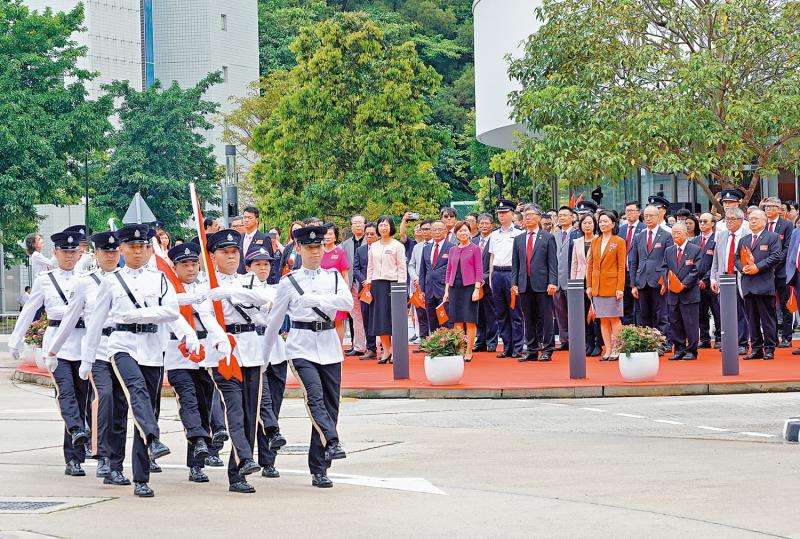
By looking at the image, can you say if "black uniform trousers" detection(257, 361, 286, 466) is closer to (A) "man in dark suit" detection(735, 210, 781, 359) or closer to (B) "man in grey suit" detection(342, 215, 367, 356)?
(B) "man in grey suit" detection(342, 215, 367, 356)

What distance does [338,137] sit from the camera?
43219 millimetres

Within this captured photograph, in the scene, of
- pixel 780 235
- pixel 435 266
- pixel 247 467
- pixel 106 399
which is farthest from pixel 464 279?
pixel 247 467

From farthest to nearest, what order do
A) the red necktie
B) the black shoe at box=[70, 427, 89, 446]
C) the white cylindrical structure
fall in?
the white cylindrical structure
the red necktie
the black shoe at box=[70, 427, 89, 446]

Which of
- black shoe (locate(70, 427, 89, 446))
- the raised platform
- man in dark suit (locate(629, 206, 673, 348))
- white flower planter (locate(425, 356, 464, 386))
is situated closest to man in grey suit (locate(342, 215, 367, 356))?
the raised platform

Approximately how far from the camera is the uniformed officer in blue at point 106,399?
10.5 m

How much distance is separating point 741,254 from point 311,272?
35.1 feet

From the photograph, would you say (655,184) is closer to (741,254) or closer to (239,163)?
(741,254)

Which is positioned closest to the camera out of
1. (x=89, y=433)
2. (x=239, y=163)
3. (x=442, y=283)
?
(x=89, y=433)

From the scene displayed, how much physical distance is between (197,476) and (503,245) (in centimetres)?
1089

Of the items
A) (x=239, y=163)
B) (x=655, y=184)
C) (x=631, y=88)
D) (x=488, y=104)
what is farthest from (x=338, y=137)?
(x=239, y=163)

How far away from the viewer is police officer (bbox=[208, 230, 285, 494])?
398 inches

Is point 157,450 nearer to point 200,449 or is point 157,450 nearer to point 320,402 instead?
point 200,449

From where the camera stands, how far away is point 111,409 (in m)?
10.6

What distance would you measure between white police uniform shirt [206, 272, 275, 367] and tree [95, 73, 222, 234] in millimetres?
46092
